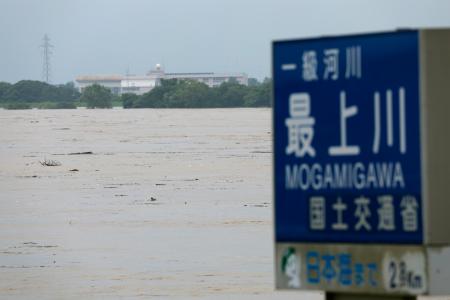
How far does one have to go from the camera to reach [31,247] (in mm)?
12031

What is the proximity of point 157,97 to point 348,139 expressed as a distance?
100m

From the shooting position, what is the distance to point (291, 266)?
3803 mm

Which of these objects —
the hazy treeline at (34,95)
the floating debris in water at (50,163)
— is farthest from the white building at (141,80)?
the floating debris in water at (50,163)

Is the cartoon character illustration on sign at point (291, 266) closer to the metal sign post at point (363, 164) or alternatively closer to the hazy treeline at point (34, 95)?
the metal sign post at point (363, 164)

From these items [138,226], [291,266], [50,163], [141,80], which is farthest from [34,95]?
[291,266]

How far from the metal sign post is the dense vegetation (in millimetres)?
89526

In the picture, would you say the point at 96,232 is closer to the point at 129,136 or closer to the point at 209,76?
the point at 129,136

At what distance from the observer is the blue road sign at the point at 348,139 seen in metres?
3.54

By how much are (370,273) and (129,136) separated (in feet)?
120

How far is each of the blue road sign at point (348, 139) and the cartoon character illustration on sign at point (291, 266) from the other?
5 centimetres

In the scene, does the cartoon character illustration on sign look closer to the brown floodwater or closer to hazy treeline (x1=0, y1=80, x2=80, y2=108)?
the brown floodwater

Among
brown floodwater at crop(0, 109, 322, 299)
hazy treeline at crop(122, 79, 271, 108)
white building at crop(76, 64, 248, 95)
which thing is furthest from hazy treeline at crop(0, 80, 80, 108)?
brown floodwater at crop(0, 109, 322, 299)

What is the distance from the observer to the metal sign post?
139 inches

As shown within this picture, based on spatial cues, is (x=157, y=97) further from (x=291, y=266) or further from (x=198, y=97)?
(x=291, y=266)
